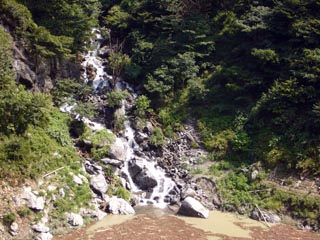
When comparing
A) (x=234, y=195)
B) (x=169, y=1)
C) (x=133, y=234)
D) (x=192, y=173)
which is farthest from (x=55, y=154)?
(x=169, y=1)

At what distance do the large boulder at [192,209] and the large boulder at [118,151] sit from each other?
179 inches

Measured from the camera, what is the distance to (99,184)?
1789 cm

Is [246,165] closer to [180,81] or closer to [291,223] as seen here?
[291,223]

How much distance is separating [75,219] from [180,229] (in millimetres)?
4273

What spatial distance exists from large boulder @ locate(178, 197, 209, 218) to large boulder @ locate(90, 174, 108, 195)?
12.1 ft

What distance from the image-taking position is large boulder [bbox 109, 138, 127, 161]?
65.8ft

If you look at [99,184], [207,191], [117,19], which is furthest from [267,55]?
[117,19]

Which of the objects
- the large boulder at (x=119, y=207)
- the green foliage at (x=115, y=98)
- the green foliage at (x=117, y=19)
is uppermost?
the green foliage at (x=117, y=19)

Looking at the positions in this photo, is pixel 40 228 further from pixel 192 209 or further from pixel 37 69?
pixel 37 69

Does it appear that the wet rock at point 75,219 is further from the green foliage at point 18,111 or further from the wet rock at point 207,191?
the wet rock at point 207,191

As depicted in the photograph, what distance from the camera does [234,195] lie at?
60.6ft

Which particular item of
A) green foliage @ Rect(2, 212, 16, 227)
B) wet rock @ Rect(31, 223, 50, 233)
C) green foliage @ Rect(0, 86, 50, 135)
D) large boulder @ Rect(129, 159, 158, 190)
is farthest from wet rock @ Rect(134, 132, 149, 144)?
green foliage @ Rect(2, 212, 16, 227)

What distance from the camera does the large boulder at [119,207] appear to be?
55.6ft

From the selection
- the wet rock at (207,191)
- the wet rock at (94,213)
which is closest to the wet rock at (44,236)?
the wet rock at (94,213)
